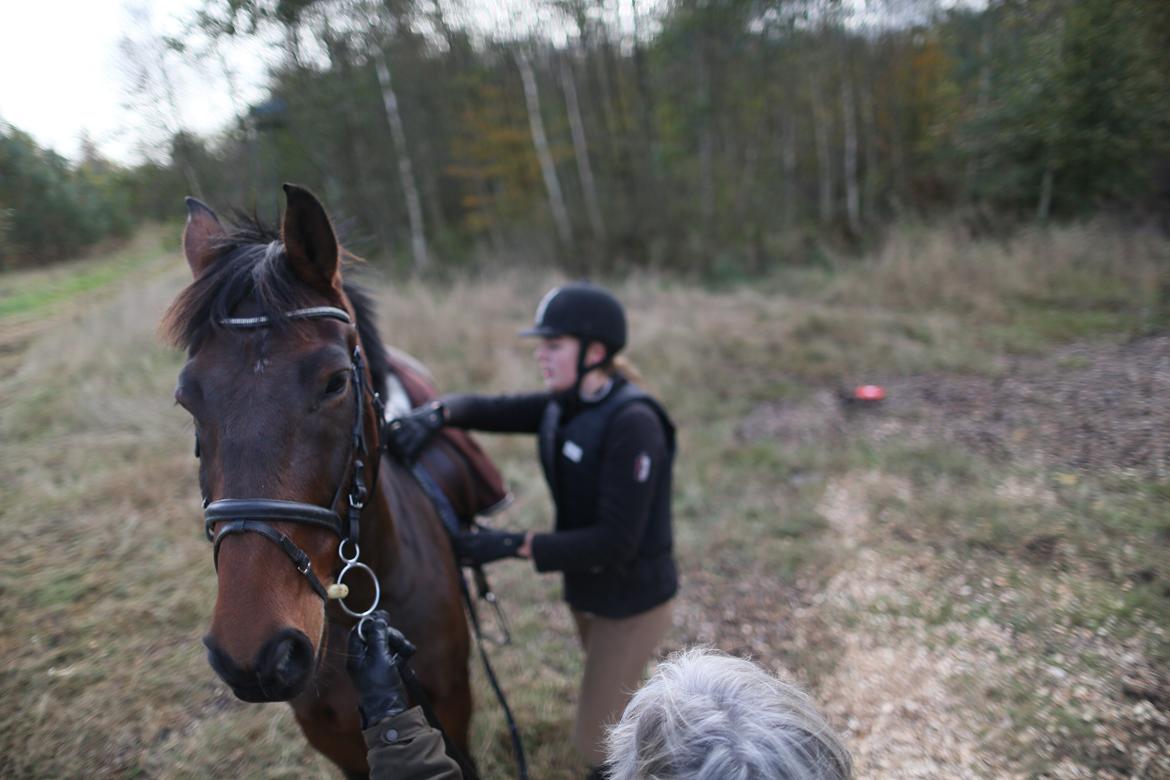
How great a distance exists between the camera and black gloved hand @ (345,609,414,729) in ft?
4.73

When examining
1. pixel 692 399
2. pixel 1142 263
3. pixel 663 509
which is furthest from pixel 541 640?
pixel 1142 263

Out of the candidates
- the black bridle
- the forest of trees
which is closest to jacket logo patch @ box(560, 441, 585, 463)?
the black bridle

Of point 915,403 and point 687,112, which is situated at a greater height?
point 687,112

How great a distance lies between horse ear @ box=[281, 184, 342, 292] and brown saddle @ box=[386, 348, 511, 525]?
1.18m

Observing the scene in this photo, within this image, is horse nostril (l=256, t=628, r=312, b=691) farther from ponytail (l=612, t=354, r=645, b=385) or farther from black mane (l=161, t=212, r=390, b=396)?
ponytail (l=612, t=354, r=645, b=385)

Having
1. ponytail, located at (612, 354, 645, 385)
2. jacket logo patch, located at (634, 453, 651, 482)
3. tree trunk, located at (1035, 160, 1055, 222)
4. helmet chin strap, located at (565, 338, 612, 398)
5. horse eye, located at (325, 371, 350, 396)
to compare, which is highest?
horse eye, located at (325, 371, 350, 396)

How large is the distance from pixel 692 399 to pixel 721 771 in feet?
20.4

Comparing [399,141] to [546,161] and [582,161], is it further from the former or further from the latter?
[582,161]

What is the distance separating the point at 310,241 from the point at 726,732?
57.5 inches

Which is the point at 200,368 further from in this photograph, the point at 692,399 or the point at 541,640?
the point at 692,399

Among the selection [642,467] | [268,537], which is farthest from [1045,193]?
[268,537]

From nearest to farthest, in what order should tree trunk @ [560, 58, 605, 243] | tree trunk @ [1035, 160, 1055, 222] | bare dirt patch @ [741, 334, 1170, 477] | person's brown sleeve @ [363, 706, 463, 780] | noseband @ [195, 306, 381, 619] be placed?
noseband @ [195, 306, 381, 619]
person's brown sleeve @ [363, 706, 463, 780]
bare dirt patch @ [741, 334, 1170, 477]
tree trunk @ [1035, 160, 1055, 222]
tree trunk @ [560, 58, 605, 243]

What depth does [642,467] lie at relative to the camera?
2.19 m

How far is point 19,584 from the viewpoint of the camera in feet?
10.3
